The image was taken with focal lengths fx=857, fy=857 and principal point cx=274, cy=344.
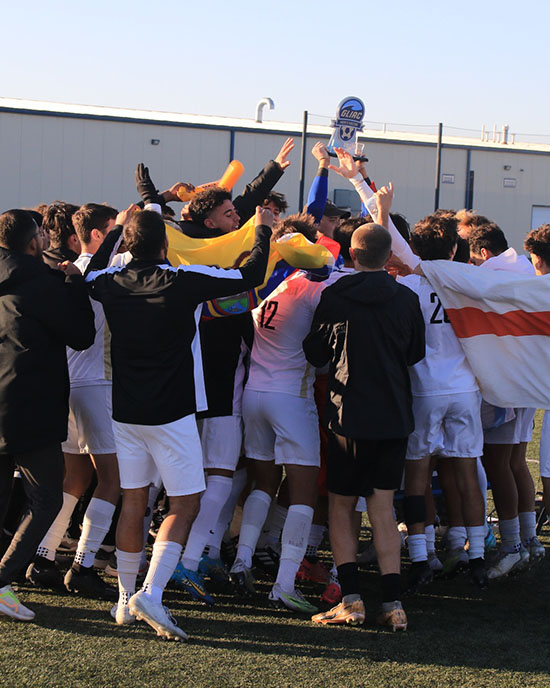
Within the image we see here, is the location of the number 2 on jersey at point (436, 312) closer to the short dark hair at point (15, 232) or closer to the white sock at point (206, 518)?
the white sock at point (206, 518)

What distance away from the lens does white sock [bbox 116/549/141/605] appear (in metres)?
4.52

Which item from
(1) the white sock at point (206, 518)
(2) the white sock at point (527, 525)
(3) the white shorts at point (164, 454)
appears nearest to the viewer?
(3) the white shorts at point (164, 454)

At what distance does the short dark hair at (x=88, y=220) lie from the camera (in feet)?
17.1

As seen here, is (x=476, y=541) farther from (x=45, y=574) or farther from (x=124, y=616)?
(x=45, y=574)

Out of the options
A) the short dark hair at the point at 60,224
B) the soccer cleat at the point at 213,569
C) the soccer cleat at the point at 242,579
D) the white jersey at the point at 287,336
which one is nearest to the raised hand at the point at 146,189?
the short dark hair at the point at 60,224

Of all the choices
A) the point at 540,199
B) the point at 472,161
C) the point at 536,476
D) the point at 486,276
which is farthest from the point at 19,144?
the point at 486,276

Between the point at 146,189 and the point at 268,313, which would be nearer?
the point at 268,313

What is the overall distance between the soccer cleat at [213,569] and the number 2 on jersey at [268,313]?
1476 millimetres

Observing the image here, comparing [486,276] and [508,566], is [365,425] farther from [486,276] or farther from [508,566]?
[508,566]

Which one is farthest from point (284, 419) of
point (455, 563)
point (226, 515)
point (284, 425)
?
point (455, 563)

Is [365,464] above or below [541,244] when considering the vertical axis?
below

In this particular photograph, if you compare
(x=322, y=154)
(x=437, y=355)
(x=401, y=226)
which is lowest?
(x=437, y=355)

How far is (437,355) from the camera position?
5230mm

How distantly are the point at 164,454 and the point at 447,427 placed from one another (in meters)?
1.85
